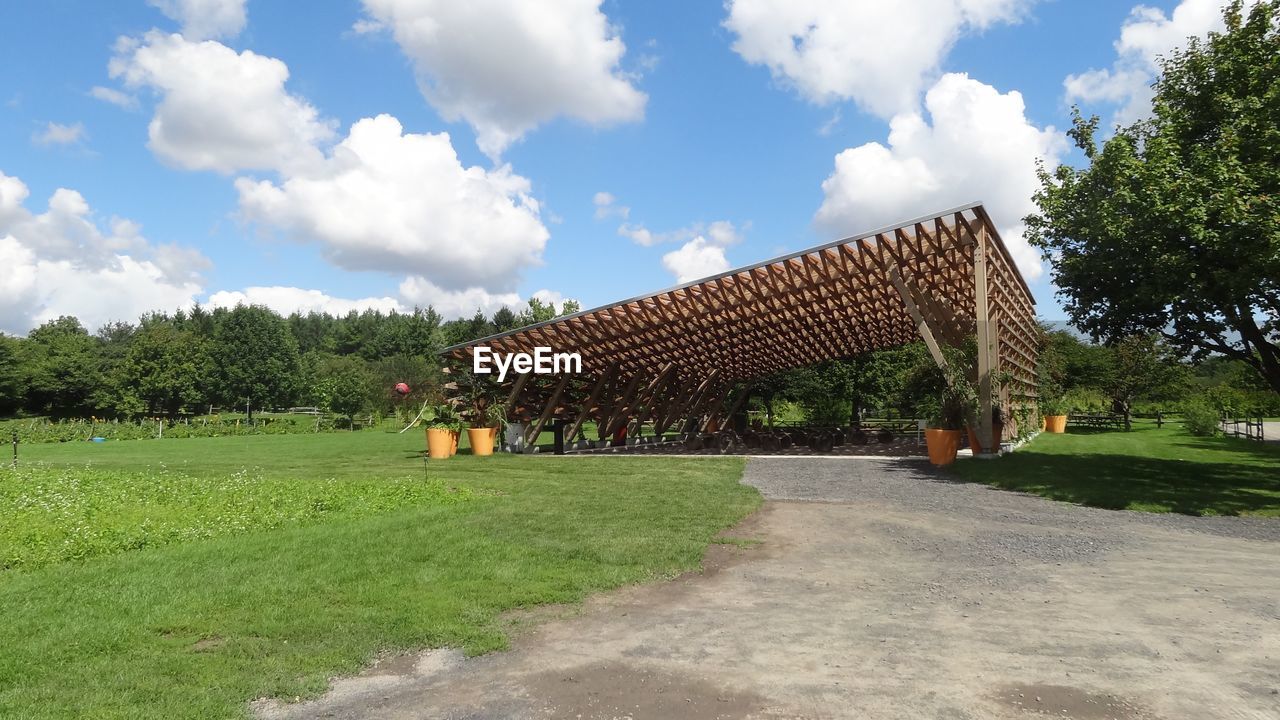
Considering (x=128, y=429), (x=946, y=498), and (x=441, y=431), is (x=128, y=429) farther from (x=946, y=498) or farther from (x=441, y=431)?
(x=946, y=498)

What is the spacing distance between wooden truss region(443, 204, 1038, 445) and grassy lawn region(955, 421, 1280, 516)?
7.05ft

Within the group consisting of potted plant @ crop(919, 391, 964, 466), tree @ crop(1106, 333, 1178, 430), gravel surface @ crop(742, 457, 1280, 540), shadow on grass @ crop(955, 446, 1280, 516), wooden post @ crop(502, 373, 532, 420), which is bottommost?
gravel surface @ crop(742, 457, 1280, 540)

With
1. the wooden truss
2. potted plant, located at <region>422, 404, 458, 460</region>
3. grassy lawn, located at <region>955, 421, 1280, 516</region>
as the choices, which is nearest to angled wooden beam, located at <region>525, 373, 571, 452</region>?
the wooden truss

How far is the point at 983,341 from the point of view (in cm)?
1736

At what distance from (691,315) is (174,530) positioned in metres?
15.5

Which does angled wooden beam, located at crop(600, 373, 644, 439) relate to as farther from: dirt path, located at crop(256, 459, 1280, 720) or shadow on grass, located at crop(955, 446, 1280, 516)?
dirt path, located at crop(256, 459, 1280, 720)

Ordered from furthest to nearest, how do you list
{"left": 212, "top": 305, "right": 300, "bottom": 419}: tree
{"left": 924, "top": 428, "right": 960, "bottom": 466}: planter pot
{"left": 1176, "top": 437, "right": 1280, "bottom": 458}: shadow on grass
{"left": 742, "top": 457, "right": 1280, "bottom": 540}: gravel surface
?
{"left": 212, "top": 305, "right": 300, "bottom": 419}: tree → {"left": 1176, "top": 437, "right": 1280, "bottom": 458}: shadow on grass → {"left": 924, "top": 428, "right": 960, "bottom": 466}: planter pot → {"left": 742, "top": 457, "right": 1280, "bottom": 540}: gravel surface

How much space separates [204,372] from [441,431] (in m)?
52.0

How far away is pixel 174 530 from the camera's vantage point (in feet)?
28.4

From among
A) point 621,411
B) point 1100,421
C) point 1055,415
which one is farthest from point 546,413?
point 1100,421

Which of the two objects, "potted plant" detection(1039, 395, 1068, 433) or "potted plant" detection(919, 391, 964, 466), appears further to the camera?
"potted plant" detection(1039, 395, 1068, 433)

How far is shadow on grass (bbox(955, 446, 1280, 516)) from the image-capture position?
36.2ft

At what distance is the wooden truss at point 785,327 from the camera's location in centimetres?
1764

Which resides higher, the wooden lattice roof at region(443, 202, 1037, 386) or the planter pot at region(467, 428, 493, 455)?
the wooden lattice roof at region(443, 202, 1037, 386)
